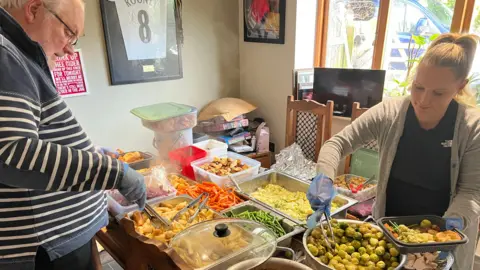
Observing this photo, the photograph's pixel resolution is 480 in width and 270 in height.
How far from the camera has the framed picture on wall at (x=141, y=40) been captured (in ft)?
8.30

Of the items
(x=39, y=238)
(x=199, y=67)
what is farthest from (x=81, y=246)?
(x=199, y=67)

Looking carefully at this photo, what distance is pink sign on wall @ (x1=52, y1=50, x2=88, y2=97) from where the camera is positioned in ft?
7.70

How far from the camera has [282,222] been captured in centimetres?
128

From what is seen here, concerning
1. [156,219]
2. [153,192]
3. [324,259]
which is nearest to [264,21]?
[153,192]

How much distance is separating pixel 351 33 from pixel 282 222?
2199 mm

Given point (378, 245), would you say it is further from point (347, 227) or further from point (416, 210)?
point (416, 210)

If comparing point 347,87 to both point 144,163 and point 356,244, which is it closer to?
point 144,163

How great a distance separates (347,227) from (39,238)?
0.88 meters

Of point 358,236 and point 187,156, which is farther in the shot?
point 187,156

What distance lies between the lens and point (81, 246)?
95cm

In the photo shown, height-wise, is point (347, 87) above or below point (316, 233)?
above

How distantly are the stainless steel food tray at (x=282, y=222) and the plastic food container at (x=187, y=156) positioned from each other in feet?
1.58

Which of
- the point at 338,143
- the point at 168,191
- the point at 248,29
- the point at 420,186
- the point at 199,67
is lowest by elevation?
the point at 168,191

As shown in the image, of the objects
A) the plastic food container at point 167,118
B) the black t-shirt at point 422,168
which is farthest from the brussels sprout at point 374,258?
the plastic food container at point 167,118
